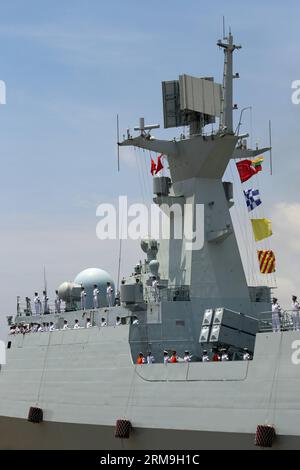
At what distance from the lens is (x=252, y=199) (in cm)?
2612

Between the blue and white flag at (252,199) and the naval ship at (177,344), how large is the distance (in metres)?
0.65

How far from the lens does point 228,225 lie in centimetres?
2556

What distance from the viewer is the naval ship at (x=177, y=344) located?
20266mm

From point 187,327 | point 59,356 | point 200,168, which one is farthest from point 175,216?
point 59,356

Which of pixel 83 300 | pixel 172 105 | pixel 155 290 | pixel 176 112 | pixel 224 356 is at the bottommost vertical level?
pixel 224 356

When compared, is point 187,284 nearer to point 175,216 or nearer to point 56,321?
point 175,216

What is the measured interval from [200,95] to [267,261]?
5391 mm

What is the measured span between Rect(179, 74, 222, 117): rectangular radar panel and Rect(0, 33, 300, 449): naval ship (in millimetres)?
35

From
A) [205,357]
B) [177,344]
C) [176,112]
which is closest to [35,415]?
[177,344]

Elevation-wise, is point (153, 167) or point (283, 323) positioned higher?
point (153, 167)

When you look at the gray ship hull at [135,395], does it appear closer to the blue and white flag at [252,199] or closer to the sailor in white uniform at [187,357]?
the sailor in white uniform at [187,357]

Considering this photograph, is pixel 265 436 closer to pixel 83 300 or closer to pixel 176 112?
pixel 83 300
